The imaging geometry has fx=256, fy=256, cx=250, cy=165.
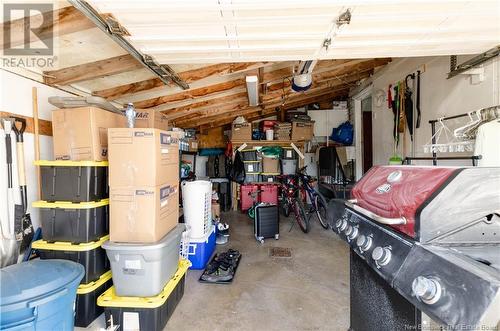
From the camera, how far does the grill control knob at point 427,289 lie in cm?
59

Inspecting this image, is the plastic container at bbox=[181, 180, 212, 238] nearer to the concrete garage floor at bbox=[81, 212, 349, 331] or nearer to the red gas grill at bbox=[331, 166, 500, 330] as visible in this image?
the concrete garage floor at bbox=[81, 212, 349, 331]

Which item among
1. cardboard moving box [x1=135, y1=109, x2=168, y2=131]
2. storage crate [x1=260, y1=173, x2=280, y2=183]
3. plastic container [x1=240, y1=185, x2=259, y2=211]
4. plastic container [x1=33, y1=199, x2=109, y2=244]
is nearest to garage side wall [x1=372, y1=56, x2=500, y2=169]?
storage crate [x1=260, y1=173, x2=280, y2=183]

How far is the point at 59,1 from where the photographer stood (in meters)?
1.43

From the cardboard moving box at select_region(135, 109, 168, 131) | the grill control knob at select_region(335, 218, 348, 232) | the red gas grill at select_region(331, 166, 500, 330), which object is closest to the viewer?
the red gas grill at select_region(331, 166, 500, 330)

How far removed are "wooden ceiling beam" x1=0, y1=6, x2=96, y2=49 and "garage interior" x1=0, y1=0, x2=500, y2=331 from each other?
0.01m

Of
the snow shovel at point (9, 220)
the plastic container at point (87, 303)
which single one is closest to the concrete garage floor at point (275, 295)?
the plastic container at point (87, 303)

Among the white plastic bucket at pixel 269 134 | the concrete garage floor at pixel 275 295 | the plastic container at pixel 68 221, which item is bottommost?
the concrete garage floor at pixel 275 295

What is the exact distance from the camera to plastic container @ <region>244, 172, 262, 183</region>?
5.90m

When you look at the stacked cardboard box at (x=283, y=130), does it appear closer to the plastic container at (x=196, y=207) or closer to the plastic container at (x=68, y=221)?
the plastic container at (x=196, y=207)

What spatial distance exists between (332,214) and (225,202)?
15.4 ft

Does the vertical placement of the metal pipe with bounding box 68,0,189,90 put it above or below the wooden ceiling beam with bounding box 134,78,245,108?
below

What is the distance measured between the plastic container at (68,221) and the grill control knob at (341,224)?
1657mm

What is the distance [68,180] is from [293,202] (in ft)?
11.0

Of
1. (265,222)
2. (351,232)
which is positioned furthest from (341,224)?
(265,222)
